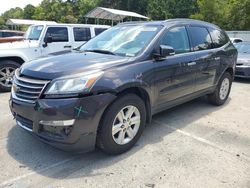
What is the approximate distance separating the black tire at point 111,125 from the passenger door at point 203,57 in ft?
5.72

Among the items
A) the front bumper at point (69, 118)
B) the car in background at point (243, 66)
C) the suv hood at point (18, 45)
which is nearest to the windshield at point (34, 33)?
the suv hood at point (18, 45)

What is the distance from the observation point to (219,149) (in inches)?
156

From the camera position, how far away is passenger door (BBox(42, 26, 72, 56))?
8151 millimetres

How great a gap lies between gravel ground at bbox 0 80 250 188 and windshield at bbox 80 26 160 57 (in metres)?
1.35

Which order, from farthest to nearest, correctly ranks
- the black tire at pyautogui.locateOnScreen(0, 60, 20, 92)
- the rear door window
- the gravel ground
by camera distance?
the black tire at pyautogui.locateOnScreen(0, 60, 20, 92) < the rear door window < the gravel ground

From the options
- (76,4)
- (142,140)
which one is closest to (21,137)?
(142,140)

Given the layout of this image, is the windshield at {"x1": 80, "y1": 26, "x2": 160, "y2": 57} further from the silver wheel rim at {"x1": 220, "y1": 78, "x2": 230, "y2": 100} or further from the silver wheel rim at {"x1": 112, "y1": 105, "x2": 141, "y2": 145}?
the silver wheel rim at {"x1": 220, "y1": 78, "x2": 230, "y2": 100}

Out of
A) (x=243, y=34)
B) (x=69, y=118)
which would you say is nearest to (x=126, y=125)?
(x=69, y=118)

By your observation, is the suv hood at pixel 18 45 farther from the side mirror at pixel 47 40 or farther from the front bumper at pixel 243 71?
the front bumper at pixel 243 71

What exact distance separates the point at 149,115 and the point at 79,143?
125cm

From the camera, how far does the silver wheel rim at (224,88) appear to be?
6.07m

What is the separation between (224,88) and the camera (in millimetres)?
6176

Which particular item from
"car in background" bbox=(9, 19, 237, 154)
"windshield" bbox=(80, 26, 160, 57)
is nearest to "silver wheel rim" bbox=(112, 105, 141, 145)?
"car in background" bbox=(9, 19, 237, 154)

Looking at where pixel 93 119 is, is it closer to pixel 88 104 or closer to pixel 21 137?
pixel 88 104
